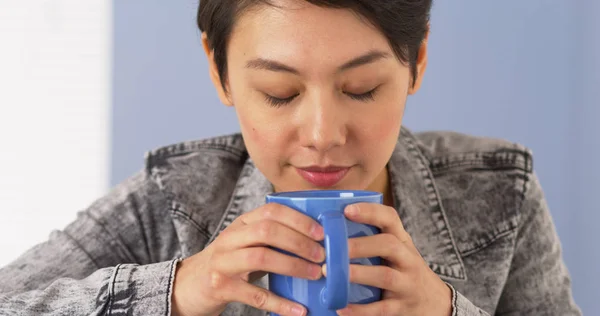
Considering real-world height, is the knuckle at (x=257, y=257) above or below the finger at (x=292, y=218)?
below

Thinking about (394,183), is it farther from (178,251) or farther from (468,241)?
(178,251)

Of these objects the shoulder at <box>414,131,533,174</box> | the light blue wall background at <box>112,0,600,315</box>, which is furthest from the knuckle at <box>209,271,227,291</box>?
the light blue wall background at <box>112,0,600,315</box>

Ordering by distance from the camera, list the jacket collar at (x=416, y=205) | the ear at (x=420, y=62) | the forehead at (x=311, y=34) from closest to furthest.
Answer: the forehead at (x=311, y=34) < the ear at (x=420, y=62) < the jacket collar at (x=416, y=205)

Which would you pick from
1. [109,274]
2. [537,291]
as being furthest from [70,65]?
[537,291]

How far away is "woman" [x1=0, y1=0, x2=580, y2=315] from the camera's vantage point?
2.58 ft

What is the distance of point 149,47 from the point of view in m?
2.29

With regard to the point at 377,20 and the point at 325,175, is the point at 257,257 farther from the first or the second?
the point at 377,20

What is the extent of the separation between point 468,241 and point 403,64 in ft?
1.22

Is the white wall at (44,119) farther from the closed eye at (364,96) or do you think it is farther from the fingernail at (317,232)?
the fingernail at (317,232)

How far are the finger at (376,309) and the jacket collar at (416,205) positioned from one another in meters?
0.39

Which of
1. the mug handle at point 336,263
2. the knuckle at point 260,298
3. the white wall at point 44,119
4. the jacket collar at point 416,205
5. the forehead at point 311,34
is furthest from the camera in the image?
the white wall at point 44,119

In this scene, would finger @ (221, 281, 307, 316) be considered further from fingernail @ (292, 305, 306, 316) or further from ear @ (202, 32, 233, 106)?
ear @ (202, 32, 233, 106)

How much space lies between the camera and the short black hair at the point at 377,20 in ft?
3.00

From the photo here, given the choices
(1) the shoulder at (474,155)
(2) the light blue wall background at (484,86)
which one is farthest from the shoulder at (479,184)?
(2) the light blue wall background at (484,86)
